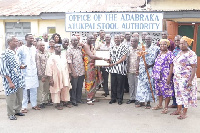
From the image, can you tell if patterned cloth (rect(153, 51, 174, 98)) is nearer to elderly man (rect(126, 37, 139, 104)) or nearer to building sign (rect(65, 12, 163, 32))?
elderly man (rect(126, 37, 139, 104))

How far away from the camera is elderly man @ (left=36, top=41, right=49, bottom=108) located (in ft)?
18.7

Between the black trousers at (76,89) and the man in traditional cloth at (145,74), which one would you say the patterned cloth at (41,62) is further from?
the man in traditional cloth at (145,74)

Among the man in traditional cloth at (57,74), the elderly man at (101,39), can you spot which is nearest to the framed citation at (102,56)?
the elderly man at (101,39)

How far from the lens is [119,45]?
6039 millimetres

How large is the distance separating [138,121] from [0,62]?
3170 mm

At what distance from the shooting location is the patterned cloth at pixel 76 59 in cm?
582

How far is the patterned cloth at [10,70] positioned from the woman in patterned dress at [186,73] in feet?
11.2

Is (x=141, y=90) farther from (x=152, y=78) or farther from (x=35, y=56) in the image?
(x=35, y=56)

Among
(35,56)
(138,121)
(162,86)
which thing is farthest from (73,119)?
(162,86)

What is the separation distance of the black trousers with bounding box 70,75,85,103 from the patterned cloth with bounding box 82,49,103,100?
0.55 ft

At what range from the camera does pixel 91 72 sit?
618cm

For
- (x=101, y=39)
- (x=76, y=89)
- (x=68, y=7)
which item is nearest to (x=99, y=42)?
(x=101, y=39)

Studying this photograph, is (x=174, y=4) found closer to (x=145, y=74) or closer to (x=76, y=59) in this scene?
(x=145, y=74)

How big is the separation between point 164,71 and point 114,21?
9.16 feet
